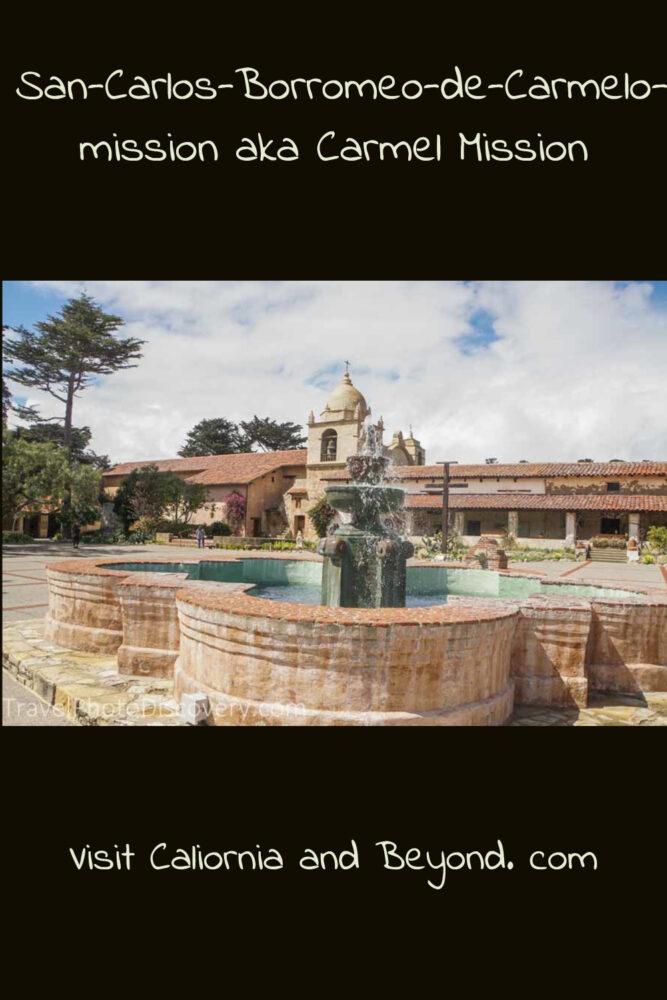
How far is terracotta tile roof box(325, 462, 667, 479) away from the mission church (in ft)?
0.19

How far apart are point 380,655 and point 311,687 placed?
544 mm

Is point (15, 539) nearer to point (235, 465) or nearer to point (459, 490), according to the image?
point (235, 465)

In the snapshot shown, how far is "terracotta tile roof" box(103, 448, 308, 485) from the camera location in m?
37.8

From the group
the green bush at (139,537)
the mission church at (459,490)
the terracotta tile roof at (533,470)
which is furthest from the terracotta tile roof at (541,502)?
the green bush at (139,537)

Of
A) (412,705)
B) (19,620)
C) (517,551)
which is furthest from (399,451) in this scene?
(412,705)

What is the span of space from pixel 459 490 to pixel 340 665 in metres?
34.1

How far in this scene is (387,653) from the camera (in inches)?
158

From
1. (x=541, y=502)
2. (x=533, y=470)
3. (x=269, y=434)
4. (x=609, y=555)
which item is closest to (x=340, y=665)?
(x=609, y=555)

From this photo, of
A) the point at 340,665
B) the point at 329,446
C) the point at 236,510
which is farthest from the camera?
the point at 329,446

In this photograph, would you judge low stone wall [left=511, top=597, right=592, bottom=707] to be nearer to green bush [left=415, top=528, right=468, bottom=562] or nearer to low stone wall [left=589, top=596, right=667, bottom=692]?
low stone wall [left=589, top=596, right=667, bottom=692]

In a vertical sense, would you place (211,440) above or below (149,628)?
above

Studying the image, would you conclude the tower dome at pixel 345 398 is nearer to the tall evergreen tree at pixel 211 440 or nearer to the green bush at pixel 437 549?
the green bush at pixel 437 549

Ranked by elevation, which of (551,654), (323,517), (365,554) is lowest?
(551,654)

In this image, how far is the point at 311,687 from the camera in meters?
4.02
